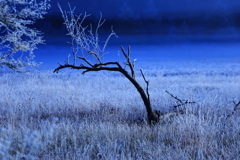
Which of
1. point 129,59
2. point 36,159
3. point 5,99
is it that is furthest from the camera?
point 5,99

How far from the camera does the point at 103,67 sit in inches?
215

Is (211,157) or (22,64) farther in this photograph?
(22,64)

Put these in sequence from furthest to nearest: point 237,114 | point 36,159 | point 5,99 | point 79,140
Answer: point 5,99 → point 237,114 → point 79,140 → point 36,159

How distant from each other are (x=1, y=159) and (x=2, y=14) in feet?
20.1

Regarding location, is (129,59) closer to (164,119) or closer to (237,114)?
(164,119)

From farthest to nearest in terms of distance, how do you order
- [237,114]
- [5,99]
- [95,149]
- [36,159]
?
[5,99] → [237,114] → [95,149] → [36,159]

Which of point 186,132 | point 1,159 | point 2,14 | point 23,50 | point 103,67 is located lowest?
point 1,159

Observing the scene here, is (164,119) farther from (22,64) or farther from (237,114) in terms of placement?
(22,64)

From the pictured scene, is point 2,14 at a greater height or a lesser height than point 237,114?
greater

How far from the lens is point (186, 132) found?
14.5 feet

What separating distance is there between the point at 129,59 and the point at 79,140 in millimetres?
2176

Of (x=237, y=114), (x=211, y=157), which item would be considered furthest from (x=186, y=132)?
(x=237, y=114)

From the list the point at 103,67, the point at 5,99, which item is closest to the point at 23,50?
the point at 5,99

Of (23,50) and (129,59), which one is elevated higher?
(23,50)
